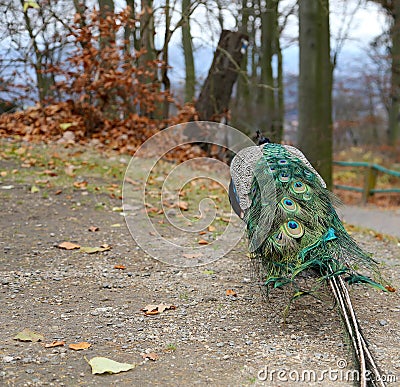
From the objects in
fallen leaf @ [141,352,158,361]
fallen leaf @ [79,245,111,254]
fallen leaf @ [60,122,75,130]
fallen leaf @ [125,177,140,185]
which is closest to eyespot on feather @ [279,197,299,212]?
fallen leaf @ [141,352,158,361]

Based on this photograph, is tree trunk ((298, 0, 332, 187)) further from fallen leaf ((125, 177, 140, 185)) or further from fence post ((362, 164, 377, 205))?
fallen leaf ((125, 177, 140, 185))

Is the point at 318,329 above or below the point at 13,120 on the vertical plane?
below

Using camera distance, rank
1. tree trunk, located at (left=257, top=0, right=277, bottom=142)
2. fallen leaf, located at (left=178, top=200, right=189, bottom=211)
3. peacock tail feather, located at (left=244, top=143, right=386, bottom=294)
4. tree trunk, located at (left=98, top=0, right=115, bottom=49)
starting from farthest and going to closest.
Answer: tree trunk, located at (left=257, top=0, right=277, bottom=142), tree trunk, located at (left=98, top=0, right=115, bottom=49), fallen leaf, located at (left=178, top=200, right=189, bottom=211), peacock tail feather, located at (left=244, top=143, right=386, bottom=294)

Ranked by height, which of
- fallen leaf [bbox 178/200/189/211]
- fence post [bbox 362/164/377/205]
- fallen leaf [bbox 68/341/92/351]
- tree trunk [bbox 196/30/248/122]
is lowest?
fence post [bbox 362/164/377/205]

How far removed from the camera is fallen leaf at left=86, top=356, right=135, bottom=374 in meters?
3.11

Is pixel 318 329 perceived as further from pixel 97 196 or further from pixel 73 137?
pixel 73 137

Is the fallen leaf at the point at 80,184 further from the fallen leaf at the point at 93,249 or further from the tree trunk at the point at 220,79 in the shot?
the tree trunk at the point at 220,79

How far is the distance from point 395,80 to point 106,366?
58.6 feet

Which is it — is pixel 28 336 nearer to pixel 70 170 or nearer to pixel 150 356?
pixel 150 356

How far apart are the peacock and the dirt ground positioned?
1.02 feet

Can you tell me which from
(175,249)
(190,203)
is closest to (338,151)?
(190,203)

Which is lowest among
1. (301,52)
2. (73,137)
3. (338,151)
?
(338,151)

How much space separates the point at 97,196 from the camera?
7.03 m

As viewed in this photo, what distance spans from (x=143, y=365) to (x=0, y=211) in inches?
140
